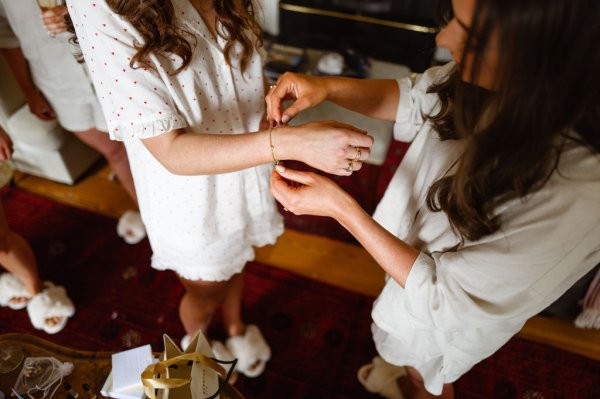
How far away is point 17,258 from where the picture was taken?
1706mm

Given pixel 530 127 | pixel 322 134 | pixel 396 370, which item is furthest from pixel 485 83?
pixel 396 370

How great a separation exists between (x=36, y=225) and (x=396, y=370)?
6.73 ft

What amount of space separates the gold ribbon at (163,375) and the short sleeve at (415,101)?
0.82 metres

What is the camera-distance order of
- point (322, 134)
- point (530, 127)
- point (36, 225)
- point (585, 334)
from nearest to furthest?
point (530, 127), point (322, 134), point (585, 334), point (36, 225)

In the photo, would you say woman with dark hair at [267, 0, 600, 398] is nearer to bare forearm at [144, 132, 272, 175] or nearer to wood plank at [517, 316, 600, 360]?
bare forearm at [144, 132, 272, 175]

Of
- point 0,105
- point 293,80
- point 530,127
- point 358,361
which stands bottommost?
point 358,361

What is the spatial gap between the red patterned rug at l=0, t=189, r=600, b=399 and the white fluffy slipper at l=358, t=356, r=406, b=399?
56mm

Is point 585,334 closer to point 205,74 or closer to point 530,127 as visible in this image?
point 530,127

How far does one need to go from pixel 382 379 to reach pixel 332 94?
1.18 m

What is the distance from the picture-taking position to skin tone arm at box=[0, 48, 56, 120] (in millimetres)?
1714

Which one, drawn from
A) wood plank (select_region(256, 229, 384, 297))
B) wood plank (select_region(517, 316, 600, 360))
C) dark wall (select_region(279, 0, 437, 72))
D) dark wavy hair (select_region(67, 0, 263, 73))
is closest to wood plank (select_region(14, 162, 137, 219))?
wood plank (select_region(256, 229, 384, 297))

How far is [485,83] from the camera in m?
0.70

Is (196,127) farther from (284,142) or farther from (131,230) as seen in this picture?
(131,230)

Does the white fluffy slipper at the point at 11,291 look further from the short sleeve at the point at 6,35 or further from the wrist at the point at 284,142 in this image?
the wrist at the point at 284,142
